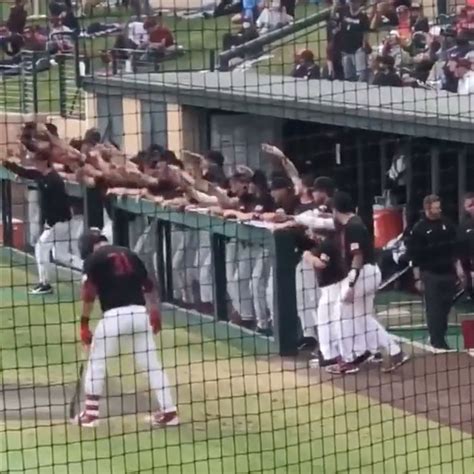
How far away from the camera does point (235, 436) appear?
29.7ft

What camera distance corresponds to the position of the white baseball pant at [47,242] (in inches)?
557

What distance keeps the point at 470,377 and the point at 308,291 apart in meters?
1.57

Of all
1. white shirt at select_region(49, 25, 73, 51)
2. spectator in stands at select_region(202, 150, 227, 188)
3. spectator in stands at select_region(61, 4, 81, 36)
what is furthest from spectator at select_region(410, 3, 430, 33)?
white shirt at select_region(49, 25, 73, 51)

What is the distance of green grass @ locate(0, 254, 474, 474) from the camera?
28.0 ft

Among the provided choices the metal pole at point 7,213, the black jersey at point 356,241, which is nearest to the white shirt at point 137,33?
the metal pole at point 7,213

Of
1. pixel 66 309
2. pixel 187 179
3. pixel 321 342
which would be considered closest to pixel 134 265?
pixel 321 342

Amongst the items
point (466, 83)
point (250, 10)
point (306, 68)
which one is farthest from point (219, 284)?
point (250, 10)

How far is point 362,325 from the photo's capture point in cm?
1075

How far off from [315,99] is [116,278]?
543cm

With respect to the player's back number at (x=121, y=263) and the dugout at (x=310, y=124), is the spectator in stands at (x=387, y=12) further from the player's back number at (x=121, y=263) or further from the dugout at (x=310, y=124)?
the player's back number at (x=121, y=263)

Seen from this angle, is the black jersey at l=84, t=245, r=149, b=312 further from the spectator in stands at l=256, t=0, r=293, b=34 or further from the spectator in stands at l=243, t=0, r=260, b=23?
the spectator in stands at l=243, t=0, r=260, b=23

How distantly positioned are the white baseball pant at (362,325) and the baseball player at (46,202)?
→ 13.4 feet

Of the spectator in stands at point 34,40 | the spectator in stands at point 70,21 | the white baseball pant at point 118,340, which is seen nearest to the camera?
the white baseball pant at point 118,340

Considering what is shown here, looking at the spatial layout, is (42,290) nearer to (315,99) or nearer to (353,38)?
(315,99)
